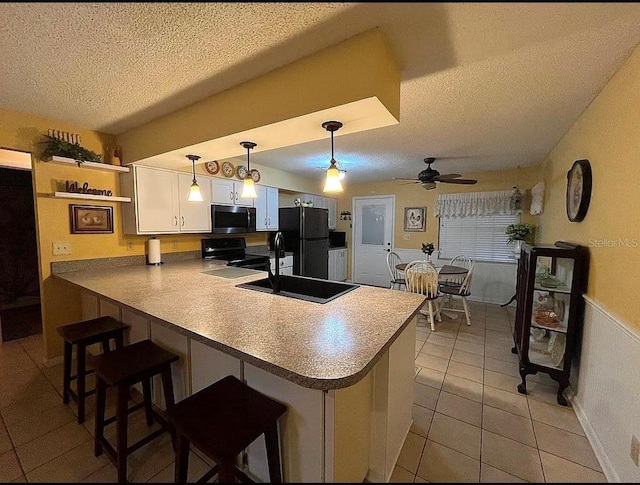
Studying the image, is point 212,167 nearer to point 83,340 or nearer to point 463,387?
point 83,340

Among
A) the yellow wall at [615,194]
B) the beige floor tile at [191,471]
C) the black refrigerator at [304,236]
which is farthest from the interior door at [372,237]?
the beige floor tile at [191,471]

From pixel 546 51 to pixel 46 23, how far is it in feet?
7.83

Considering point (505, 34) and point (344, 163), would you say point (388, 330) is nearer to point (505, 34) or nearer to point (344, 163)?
point (505, 34)

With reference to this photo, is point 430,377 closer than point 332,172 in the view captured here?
No

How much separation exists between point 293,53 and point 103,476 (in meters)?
1.70

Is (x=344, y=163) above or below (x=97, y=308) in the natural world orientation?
above

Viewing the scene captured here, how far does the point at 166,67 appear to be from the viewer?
1527 millimetres

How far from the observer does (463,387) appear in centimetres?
215

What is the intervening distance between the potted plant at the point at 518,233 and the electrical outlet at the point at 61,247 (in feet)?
17.9

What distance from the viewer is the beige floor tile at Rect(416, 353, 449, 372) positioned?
2.48m

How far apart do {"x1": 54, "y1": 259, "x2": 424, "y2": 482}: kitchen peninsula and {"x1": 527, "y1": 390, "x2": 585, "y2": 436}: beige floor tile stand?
3.22 ft

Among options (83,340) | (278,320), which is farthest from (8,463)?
(278,320)

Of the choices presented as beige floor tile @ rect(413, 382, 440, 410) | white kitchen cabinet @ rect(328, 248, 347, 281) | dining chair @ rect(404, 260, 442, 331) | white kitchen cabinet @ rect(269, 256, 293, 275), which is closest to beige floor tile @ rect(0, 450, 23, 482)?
beige floor tile @ rect(413, 382, 440, 410)

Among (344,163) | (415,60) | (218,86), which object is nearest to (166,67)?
(218,86)
